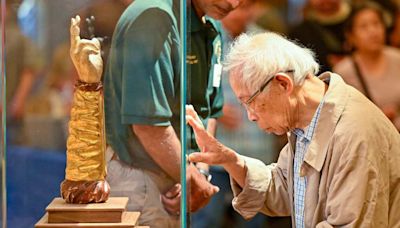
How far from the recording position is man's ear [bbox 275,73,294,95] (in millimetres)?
2623

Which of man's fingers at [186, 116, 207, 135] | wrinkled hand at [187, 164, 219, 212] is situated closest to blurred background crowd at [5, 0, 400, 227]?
wrinkled hand at [187, 164, 219, 212]

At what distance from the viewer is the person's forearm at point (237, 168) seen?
287cm

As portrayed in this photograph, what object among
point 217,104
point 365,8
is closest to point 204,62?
point 217,104

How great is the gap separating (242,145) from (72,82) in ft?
9.45

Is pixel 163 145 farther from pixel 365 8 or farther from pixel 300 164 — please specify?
pixel 365 8

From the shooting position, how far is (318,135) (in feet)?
8.60

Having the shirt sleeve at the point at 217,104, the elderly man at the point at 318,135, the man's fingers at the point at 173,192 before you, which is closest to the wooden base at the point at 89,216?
the man's fingers at the point at 173,192

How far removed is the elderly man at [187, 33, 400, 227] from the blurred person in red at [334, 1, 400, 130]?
2.17 meters

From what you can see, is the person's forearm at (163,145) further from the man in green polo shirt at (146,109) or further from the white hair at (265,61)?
the white hair at (265,61)

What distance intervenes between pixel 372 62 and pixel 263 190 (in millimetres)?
2243

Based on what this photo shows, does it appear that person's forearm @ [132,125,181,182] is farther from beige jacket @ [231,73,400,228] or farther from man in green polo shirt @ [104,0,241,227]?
beige jacket @ [231,73,400,228]

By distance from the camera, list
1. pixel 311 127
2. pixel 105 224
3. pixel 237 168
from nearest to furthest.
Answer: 1. pixel 105 224
2. pixel 311 127
3. pixel 237 168

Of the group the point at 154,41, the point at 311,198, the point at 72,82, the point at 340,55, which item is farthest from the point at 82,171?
the point at 340,55

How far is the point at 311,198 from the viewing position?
2.64 m
